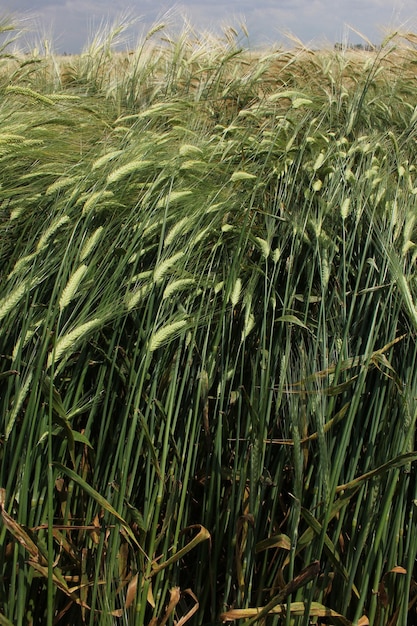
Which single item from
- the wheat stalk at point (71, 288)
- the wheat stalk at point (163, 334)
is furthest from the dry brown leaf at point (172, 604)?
the wheat stalk at point (71, 288)

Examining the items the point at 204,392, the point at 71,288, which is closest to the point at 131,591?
the point at 204,392

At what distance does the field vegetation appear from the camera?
1.05 m

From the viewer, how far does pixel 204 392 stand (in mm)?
1125

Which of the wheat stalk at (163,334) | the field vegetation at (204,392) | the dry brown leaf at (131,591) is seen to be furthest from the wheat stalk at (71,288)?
the dry brown leaf at (131,591)

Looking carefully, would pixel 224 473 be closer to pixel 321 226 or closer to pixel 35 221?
pixel 321 226

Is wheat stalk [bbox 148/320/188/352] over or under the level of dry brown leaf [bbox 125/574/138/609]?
over

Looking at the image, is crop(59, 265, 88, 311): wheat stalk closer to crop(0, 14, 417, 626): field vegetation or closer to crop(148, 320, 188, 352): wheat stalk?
crop(0, 14, 417, 626): field vegetation

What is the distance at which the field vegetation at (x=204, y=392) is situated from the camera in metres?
1.05

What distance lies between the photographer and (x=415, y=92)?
6.79 feet

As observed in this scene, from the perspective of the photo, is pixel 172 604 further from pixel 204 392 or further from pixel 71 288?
pixel 71 288

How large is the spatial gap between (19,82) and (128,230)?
1148 mm

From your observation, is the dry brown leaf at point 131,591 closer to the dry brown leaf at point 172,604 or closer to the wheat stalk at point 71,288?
the dry brown leaf at point 172,604

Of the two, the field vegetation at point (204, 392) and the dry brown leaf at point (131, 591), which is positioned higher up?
the field vegetation at point (204, 392)

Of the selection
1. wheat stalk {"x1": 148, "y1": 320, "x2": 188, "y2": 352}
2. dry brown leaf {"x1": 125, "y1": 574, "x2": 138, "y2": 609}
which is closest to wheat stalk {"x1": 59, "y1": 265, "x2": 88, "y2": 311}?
wheat stalk {"x1": 148, "y1": 320, "x2": 188, "y2": 352}
